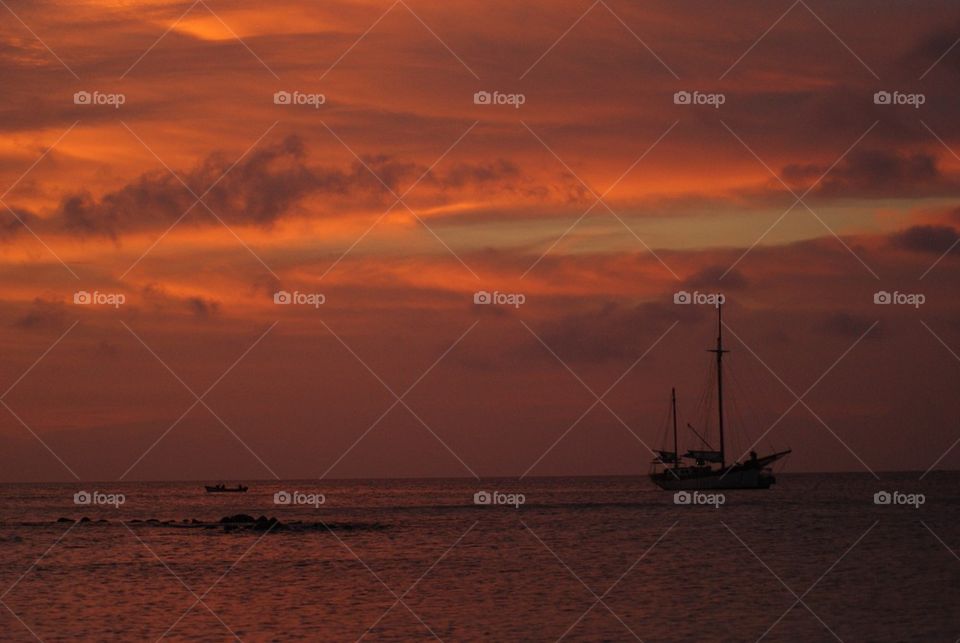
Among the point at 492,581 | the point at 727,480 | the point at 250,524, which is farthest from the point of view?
the point at 727,480

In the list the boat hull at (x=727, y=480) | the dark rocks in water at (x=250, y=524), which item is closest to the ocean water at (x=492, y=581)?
the dark rocks in water at (x=250, y=524)

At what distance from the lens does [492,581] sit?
49.5m

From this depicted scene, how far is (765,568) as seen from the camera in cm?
5484

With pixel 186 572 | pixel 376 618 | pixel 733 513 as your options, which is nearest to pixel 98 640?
pixel 376 618

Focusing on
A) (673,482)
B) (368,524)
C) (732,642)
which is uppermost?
(673,482)

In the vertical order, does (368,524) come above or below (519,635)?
above

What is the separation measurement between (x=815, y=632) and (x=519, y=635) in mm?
8556

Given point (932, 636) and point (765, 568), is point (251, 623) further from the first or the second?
point (765, 568)

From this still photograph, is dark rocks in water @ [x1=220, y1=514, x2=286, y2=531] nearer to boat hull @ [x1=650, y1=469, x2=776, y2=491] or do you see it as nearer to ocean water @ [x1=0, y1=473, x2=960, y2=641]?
ocean water @ [x1=0, y1=473, x2=960, y2=641]

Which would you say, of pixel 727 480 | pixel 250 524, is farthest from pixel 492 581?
pixel 727 480

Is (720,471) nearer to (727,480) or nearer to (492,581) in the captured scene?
(727,480)

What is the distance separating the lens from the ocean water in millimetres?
37719

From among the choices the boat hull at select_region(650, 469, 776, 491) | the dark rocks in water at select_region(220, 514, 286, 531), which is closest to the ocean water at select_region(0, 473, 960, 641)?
the dark rocks in water at select_region(220, 514, 286, 531)

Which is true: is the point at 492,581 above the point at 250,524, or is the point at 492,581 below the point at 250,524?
below
